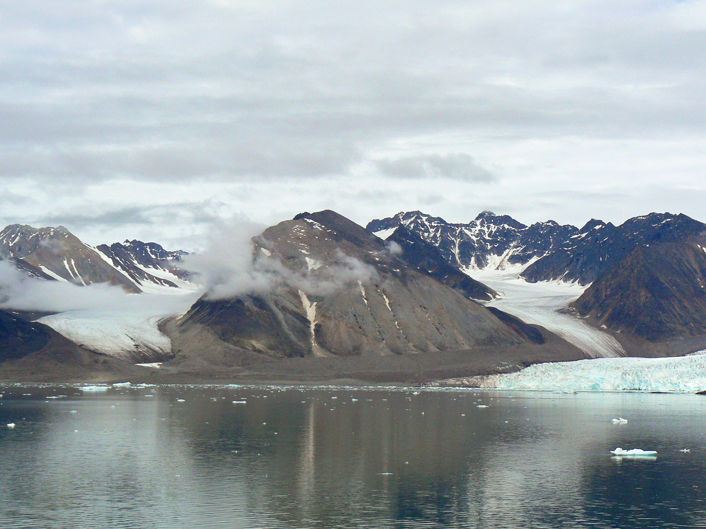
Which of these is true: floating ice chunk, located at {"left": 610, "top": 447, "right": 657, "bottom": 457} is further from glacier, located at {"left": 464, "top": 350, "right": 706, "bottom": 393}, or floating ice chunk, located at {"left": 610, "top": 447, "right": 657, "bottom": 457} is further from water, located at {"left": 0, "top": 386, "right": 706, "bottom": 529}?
glacier, located at {"left": 464, "top": 350, "right": 706, "bottom": 393}

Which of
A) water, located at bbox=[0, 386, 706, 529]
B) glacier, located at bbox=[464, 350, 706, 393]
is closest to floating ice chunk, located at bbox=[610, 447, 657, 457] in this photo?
water, located at bbox=[0, 386, 706, 529]

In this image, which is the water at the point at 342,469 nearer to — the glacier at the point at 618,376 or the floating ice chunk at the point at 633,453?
the floating ice chunk at the point at 633,453

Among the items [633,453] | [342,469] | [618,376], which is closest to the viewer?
[342,469]

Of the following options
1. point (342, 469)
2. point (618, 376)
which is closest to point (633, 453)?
point (342, 469)

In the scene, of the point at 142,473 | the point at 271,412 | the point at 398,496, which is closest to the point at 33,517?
the point at 142,473

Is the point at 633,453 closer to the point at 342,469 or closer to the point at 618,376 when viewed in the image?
the point at 342,469

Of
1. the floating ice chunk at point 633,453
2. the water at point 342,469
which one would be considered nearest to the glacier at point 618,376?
the water at point 342,469

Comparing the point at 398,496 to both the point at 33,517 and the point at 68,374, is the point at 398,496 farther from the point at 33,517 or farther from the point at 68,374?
the point at 68,374
